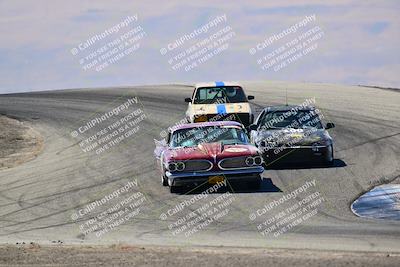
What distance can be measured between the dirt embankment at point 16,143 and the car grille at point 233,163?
6950 mm

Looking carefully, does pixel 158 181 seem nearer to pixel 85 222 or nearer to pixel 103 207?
pixel 103 207

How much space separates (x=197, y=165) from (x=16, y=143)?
983 centimetres

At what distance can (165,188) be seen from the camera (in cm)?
1661

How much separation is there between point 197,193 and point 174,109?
13.7m

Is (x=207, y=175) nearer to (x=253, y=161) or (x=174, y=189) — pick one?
(x=174, y=189)

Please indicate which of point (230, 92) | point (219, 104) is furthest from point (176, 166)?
point (230, 92)

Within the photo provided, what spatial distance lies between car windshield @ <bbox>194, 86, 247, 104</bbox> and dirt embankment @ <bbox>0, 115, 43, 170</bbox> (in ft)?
15.4

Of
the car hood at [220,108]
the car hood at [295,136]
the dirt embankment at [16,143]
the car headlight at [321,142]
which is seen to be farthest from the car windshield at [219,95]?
the car headlight at [321,142]

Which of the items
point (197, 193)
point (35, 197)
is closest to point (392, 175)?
point (197, 193)

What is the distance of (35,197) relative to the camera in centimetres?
1595

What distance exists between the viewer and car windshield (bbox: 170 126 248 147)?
16.9 meters

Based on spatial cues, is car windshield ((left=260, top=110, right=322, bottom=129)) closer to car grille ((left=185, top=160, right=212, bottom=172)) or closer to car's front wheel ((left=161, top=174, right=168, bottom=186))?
car's front wheel ((left=161, top=174, right=168, bottom=186))

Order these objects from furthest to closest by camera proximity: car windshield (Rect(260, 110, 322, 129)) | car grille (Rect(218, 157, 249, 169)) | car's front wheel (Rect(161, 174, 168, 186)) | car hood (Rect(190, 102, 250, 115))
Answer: car hood (Rect(190, 102, 250, 115))
car windshield (Rect(260, 110, 322, 129))
car's front wheel (Rect(161, 174, 168, 186))
car grille (Rect(218, 157, 249, 169))

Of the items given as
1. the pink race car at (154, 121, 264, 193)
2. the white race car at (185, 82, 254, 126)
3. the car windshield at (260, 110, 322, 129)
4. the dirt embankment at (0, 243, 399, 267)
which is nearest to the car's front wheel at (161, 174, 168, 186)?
the pink race car at (154, 121, 264, 193)
